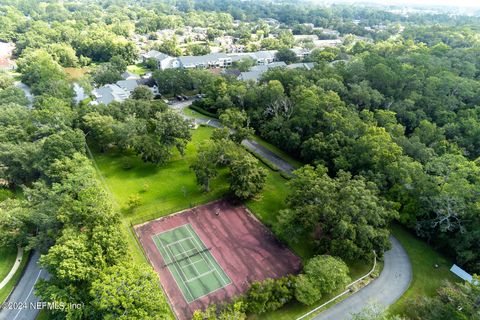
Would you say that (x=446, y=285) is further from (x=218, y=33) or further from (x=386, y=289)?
(x=218, y=33)

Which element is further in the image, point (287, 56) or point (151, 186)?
point (287, 56)

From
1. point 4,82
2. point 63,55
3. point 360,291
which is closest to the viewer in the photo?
point 360,291

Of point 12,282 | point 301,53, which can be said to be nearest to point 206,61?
point 301,53

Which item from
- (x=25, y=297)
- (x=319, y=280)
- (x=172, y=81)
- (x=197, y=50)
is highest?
(x=197, y=50)

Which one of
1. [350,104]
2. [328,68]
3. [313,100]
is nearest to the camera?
[313,100]

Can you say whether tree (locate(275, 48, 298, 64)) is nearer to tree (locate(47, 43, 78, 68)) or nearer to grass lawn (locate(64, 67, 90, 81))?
grass lawn (locate(64, 67, 90, 81))

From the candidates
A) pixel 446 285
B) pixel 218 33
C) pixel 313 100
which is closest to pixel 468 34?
pixel 313 100

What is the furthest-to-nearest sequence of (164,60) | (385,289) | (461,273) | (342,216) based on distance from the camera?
(164,60) → (461,273) → (342,216) → (385,289)

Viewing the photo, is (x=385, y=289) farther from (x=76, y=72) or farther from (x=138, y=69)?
(x=76, y=72)

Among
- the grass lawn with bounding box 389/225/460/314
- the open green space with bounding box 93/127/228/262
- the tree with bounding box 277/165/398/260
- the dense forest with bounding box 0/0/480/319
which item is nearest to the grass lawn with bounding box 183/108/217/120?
the dense forest with bounding box 0/0/480/319
